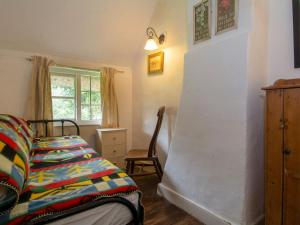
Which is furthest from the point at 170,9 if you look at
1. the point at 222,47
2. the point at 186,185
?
the point at 186,185

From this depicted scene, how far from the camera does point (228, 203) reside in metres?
1.50

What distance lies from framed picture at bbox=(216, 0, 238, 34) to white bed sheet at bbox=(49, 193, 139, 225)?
4.86ft

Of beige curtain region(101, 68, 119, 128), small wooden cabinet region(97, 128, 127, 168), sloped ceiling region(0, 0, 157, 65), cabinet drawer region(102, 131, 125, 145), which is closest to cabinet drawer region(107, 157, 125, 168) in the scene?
small wooden cabinet region(97, 128, 127, 168)

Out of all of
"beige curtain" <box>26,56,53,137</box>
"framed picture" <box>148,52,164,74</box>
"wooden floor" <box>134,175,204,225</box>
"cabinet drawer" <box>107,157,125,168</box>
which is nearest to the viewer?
"wooden floor" <box>134,175,204,225</box>

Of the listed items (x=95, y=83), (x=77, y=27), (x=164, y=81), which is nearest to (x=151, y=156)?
(x=164, y=81)

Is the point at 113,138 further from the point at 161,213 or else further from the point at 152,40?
the point at 152,40

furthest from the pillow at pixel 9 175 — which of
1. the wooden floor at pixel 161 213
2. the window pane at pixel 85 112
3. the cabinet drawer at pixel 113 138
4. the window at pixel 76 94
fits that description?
the window pane at pixel 85 112

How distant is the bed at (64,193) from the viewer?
2.52ft

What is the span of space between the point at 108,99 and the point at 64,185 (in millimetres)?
2124

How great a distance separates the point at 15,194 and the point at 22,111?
2034mm

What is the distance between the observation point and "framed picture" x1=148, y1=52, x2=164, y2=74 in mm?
2622

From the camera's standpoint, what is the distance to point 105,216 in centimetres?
91

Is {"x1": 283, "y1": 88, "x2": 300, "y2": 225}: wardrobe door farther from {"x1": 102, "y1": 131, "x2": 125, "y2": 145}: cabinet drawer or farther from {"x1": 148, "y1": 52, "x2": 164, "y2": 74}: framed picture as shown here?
{"x1": 102, "y1": 131, "x2": 125, "y2": 145}: cabinet drawer

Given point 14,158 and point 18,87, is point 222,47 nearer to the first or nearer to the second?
point 14,158
